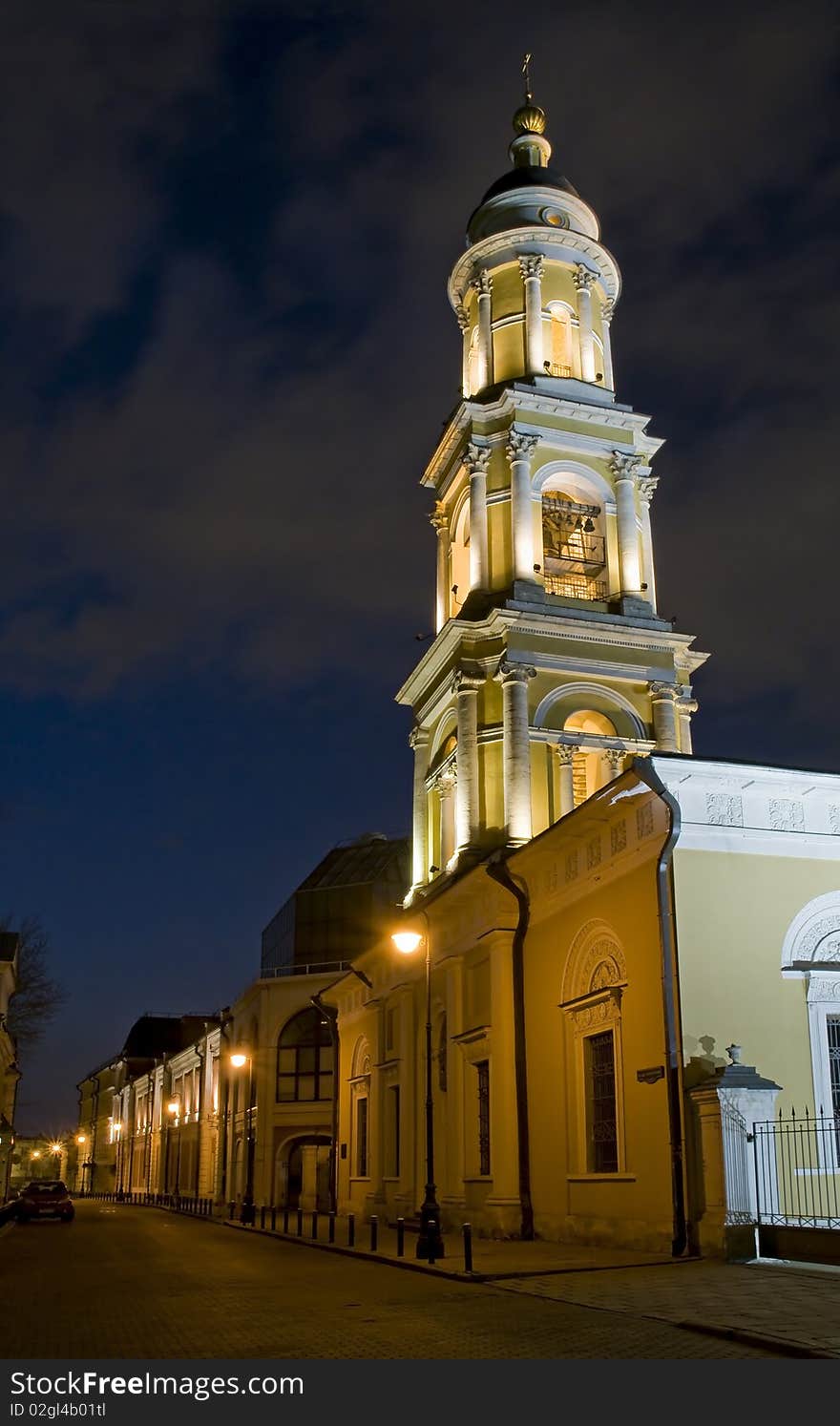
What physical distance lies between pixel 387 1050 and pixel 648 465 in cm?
1594

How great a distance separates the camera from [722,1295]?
1240 centimetres

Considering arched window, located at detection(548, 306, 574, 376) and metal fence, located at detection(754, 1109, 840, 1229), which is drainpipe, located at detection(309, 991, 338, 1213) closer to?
arched window, located at detection(548, 306, 574, 376)

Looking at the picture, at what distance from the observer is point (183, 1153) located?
64938mm

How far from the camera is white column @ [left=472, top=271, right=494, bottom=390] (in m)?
32.9

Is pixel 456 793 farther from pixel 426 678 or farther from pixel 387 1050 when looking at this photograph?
pixel 387 1050

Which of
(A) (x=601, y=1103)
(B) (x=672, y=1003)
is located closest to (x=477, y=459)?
(A) (x=601, y=1103)

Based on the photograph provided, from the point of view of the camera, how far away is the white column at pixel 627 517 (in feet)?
98.8

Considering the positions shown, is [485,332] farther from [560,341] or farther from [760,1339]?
[760,1339]

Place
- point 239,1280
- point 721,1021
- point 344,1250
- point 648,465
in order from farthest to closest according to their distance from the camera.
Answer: point 648,465 < point 344,1250 < point 721,1021 < point 239,1280

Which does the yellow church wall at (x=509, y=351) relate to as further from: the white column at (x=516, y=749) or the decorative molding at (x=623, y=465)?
the white column at (x=516, y=749)

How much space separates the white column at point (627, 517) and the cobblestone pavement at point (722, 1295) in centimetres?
1728

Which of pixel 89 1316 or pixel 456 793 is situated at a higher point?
pixel 456 793

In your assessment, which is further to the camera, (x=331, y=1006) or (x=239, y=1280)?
(x=331, y=1006)

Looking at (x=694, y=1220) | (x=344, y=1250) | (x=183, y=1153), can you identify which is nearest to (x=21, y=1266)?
(x=344, y=1250)
